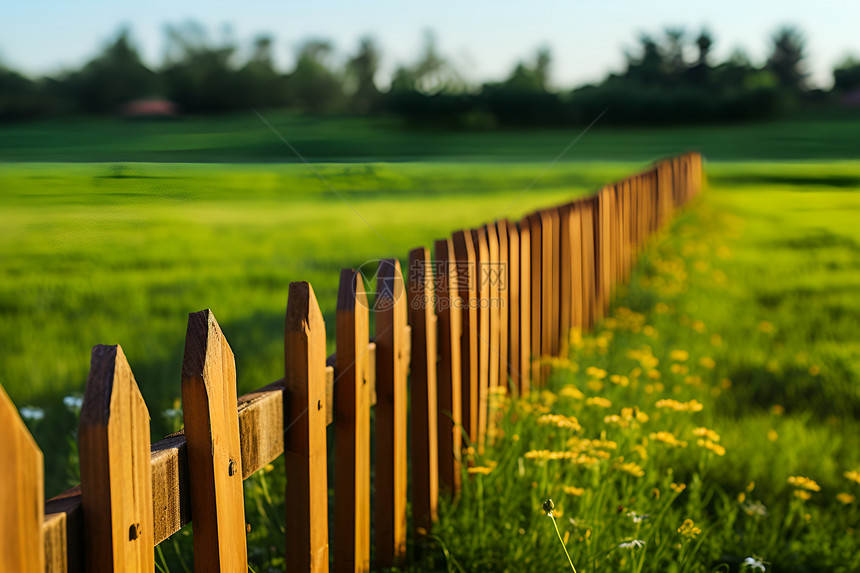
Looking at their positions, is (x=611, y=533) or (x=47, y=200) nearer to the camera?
(x=47, y=200)

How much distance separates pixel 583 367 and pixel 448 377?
1459 mm

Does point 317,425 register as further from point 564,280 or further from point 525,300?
point 564,280

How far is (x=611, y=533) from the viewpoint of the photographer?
191 cm

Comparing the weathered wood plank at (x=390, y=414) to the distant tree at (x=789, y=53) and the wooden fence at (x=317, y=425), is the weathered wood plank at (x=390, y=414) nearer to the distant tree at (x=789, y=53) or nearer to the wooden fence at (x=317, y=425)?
the wooden fence at (x=317, y=425)

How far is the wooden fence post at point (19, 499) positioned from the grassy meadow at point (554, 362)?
22cm

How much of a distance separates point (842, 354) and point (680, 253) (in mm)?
3357

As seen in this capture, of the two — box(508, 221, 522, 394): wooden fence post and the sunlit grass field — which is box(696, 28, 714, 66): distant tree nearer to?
the sunlit grass field

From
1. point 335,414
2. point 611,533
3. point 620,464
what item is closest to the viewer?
point 335,414

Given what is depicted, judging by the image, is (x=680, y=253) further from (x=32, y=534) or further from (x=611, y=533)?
(x=32, y=534)

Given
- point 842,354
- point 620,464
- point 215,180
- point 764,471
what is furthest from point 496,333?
point 842,354

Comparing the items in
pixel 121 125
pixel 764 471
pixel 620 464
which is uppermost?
pixel 121 125

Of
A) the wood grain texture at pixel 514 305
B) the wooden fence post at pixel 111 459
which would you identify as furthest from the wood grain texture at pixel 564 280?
the wooden fence post at pixel 111 459

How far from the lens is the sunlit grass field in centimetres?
141

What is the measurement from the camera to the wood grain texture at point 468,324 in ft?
7.59
